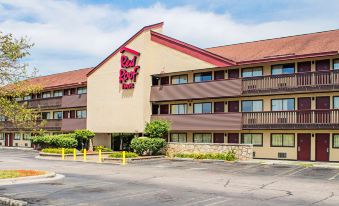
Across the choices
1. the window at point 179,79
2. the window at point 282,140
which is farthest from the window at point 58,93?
the window at point 282,140

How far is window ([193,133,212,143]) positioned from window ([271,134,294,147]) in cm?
691

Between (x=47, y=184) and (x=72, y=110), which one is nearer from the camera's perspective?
(x=47, y=184)

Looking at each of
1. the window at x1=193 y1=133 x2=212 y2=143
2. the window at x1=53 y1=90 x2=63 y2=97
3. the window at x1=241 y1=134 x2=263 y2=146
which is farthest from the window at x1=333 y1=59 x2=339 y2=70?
the window at x1=53 y1=90 x2=63 y2=97

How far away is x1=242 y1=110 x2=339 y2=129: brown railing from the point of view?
115 feet

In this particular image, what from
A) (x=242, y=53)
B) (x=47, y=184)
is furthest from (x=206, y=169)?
(x=242, y=53)

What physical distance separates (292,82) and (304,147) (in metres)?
5.84

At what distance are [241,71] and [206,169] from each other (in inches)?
557

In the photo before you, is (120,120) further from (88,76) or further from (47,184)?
(47,184)

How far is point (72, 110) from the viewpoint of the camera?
6153 centimetres

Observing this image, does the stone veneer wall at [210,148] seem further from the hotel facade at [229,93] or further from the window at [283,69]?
the window at [283,69]

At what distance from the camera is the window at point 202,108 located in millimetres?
44625

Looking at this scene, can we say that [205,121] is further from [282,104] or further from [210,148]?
[282,104]

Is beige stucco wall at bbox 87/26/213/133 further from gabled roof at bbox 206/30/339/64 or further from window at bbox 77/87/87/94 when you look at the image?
window at bbox 77/87/87/94

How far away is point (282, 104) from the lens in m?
39.2
